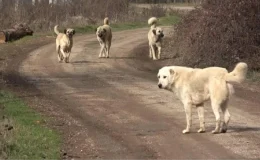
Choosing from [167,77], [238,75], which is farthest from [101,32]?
[238,75]

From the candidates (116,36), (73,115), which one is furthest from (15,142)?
(116,36)

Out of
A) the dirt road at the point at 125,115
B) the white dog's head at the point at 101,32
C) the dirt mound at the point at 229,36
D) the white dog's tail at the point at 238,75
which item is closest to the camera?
the dirt road at the point at 125,115

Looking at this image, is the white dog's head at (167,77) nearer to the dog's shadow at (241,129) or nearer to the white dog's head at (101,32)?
the dog's shadow at (241,129)

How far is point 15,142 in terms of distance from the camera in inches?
Result: 396

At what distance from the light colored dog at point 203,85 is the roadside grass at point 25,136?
7.33 feet

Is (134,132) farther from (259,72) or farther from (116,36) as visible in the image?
(116,36)

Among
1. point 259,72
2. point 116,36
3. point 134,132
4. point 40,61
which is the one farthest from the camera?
point 116,36

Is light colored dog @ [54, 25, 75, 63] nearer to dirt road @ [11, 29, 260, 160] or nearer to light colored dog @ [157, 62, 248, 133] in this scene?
dirt road @ [11, 29, 260, 160]

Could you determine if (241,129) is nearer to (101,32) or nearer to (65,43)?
(65,43)

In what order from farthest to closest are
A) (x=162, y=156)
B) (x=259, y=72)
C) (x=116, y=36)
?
1. (x=116, y=36)
2. (x=259, y=72)
3. (x=162, y=156)

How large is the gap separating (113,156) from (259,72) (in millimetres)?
11339

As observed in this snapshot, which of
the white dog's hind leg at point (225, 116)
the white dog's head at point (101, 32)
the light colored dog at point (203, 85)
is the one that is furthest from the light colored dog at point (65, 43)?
the white dog's hind leg at point (225, 116)

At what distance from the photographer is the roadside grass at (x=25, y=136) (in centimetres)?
953

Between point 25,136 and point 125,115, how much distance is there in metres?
2.92
